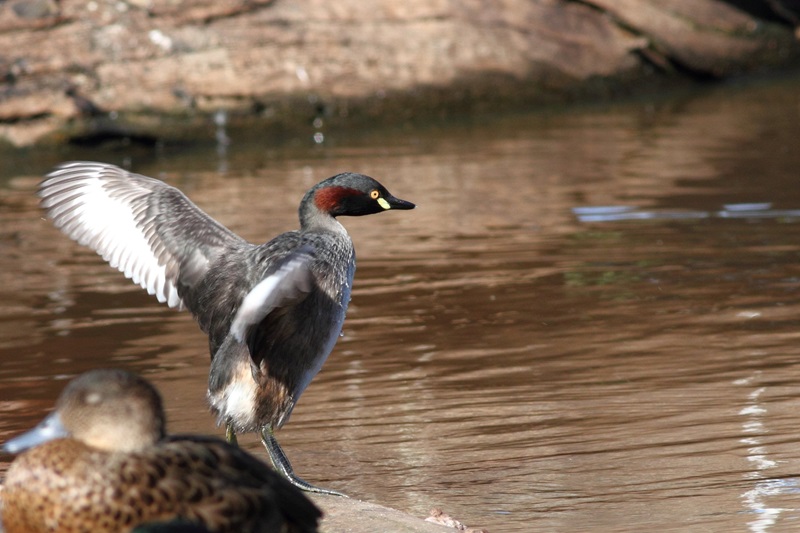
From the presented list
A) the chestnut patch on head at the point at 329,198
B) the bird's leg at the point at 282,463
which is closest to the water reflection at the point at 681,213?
the chestnut patch on head at the point at 329,198

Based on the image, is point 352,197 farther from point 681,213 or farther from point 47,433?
point 681,213

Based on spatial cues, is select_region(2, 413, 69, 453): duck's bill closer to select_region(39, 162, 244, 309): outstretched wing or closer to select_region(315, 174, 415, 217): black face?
select_region(39, 162, 244, 309): outstretched wing

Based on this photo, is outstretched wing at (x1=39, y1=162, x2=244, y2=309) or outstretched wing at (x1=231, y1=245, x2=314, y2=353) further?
outstretched wing at (x1=39, y1=162, x2=244, y2=309)

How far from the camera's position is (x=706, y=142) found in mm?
14633

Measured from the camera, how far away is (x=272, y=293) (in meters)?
4.71

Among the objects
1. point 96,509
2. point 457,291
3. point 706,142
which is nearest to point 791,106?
point 706,142

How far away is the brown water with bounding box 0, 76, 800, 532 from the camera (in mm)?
5309

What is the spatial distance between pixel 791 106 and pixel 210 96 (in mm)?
7715

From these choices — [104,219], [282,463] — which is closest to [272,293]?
[282,463]

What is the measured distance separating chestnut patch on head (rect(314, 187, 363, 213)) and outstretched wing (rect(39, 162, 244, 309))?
1.46 feet

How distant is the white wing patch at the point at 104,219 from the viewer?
6293 mm

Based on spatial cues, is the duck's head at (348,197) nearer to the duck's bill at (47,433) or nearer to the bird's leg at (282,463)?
the bird's leg at (282,463)

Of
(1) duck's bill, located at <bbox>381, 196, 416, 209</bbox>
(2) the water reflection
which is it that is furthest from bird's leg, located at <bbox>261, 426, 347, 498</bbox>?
(2) the water reflection

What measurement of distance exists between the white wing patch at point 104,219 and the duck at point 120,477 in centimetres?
285
